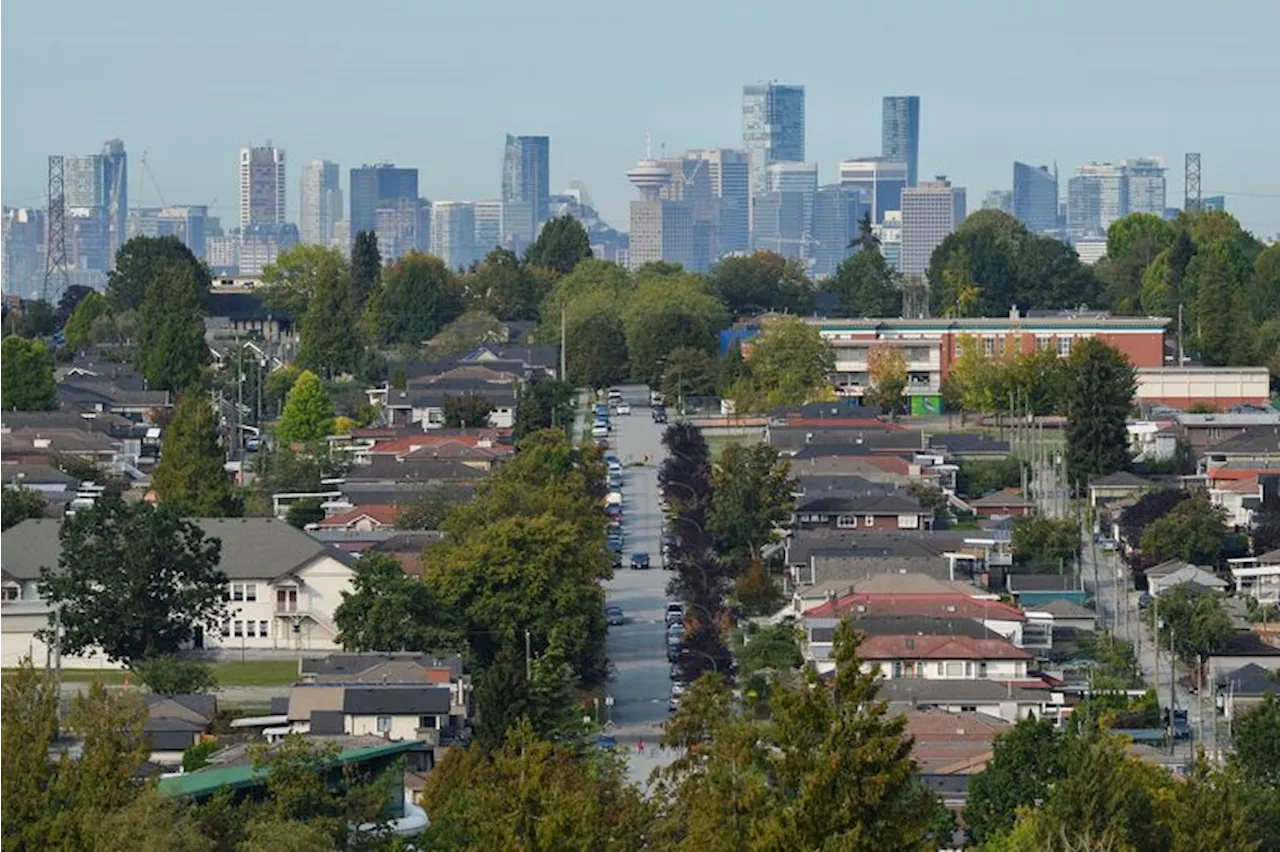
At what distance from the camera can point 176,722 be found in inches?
900

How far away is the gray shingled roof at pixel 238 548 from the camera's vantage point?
92.6ft

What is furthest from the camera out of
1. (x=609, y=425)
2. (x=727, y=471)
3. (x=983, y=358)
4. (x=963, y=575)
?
(x=983, y=358)

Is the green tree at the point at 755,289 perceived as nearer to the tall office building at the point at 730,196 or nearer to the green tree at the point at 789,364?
the green tree at the point at 789,364

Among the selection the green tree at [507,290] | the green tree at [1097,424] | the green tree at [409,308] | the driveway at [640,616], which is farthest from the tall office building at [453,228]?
the green tree at [1097,424]

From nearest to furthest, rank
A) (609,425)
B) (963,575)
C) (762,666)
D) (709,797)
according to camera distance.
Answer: (709,797) < (762,666) < (963,575) < (609,425)

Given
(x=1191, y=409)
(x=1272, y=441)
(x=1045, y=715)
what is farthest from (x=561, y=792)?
(x=1191, y=409)

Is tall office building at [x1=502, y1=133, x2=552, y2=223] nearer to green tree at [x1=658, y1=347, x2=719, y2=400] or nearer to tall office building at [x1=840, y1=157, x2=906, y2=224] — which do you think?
tall office building at [x1=840, y1=157, x2=906, y2=224]

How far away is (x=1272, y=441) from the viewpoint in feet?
125

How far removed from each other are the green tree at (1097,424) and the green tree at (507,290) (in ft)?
65.8

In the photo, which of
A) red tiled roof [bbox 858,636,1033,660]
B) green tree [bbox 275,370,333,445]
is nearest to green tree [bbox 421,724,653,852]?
red tiled roof [bbox 858,636,1033,660]

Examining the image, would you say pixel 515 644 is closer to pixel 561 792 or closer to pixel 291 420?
pixel 561 792

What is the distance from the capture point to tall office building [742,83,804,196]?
503ft

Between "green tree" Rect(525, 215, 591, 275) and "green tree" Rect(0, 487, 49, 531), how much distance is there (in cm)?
2997

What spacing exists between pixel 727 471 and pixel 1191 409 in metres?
12.1
